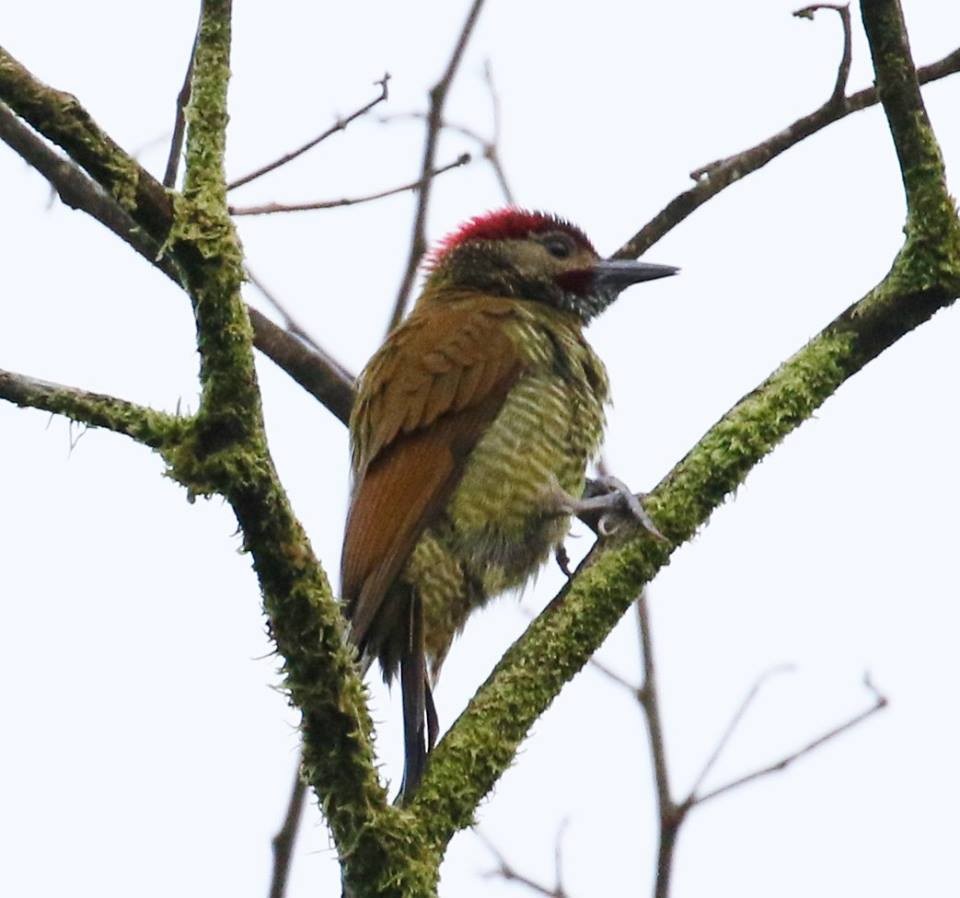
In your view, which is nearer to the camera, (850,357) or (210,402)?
(210,402)

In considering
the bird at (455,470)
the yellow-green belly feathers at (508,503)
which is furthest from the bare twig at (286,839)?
the yellow-green belly feathers at (508,503)

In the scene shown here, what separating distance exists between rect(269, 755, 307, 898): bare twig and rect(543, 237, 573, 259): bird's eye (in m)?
2.31

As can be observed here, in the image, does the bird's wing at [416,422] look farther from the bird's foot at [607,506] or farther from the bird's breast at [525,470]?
the bird's foot at [607,506]

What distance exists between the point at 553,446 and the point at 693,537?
0.96 meters

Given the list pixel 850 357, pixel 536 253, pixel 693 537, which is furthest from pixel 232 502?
pixel 536 253

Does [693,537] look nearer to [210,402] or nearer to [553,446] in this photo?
[553,446]

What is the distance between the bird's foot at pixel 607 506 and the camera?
3236 mm

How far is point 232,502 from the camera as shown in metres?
2.36

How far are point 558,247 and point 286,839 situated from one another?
2443 mm

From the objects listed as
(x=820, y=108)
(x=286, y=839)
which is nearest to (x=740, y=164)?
(x=820, y=108)

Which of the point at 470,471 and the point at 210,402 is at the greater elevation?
the point at 470,471

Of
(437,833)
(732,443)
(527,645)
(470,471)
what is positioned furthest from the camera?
(470,471)

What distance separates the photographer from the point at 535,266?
495cm

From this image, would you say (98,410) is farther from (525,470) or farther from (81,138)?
(525,470)
